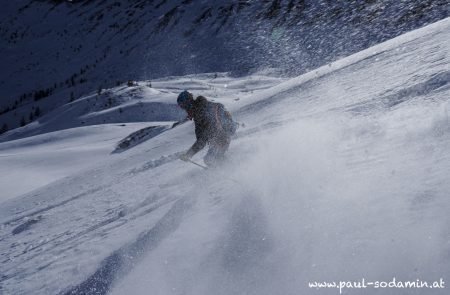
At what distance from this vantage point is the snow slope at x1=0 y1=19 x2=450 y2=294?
3295mm

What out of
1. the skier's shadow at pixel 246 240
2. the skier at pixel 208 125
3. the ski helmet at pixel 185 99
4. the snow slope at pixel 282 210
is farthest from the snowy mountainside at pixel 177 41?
the skier's shadow at pixel 246 240

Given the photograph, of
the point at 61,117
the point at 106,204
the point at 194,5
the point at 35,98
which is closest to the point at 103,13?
the point at 194,5

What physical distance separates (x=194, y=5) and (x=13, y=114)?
2071cm

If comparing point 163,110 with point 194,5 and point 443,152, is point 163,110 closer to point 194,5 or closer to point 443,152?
point 443,152

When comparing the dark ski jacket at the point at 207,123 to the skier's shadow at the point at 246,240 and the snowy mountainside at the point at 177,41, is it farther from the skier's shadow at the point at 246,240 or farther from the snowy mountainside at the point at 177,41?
the snowy mountainside at the point at 177,41

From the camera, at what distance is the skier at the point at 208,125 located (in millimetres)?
6734

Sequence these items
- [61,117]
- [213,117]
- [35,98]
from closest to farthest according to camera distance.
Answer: [213,117], [61,117], [35,98]

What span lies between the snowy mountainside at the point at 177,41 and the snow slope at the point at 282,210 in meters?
18.7

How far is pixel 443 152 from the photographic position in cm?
415

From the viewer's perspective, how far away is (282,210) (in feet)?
14.6

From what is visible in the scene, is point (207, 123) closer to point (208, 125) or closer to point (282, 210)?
point (208, 125)

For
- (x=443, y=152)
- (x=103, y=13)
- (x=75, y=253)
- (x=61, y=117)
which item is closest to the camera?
(x=443, y=152)

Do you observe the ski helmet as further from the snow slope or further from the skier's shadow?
the skier's shadow

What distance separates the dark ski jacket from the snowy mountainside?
774 inches
